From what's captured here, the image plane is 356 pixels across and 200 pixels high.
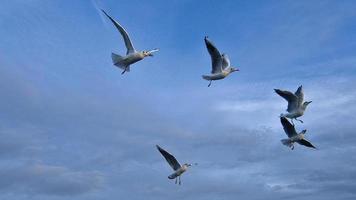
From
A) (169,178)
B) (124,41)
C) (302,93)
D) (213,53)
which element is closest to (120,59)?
(124,41)

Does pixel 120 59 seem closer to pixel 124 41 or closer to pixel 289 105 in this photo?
pixel 124 41

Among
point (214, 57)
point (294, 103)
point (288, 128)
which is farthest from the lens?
point (288, 128)

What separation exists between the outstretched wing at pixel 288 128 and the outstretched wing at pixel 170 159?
29.2 feet

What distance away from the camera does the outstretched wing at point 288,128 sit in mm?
63438

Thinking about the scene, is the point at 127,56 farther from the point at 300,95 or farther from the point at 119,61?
the point at 300,95

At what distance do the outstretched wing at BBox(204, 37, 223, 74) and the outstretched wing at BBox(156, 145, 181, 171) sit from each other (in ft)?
23.1

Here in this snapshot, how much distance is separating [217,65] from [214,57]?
969mm

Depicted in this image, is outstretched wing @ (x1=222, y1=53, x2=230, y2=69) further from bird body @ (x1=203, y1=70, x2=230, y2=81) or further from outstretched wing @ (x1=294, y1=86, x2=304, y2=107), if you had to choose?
outstretched wing @ (x1=294, y1=86, x2=304, y2=107)

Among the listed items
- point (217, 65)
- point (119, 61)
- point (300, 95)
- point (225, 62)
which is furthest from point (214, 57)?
point (300, 95)

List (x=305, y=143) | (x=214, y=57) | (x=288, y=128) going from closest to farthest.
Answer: (x=214, y=57), (x=288, y=128), (x=305, y=143)

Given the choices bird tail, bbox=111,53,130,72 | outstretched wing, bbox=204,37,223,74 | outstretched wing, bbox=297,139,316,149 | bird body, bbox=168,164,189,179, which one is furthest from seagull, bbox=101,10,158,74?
outstretched wing, bbox=297,139,316,149

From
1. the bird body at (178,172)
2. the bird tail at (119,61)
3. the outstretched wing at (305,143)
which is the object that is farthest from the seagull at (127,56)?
the outstretched wing at (305,143)

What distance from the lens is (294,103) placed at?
206ft

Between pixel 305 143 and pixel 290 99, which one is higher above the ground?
pixel 290 99
